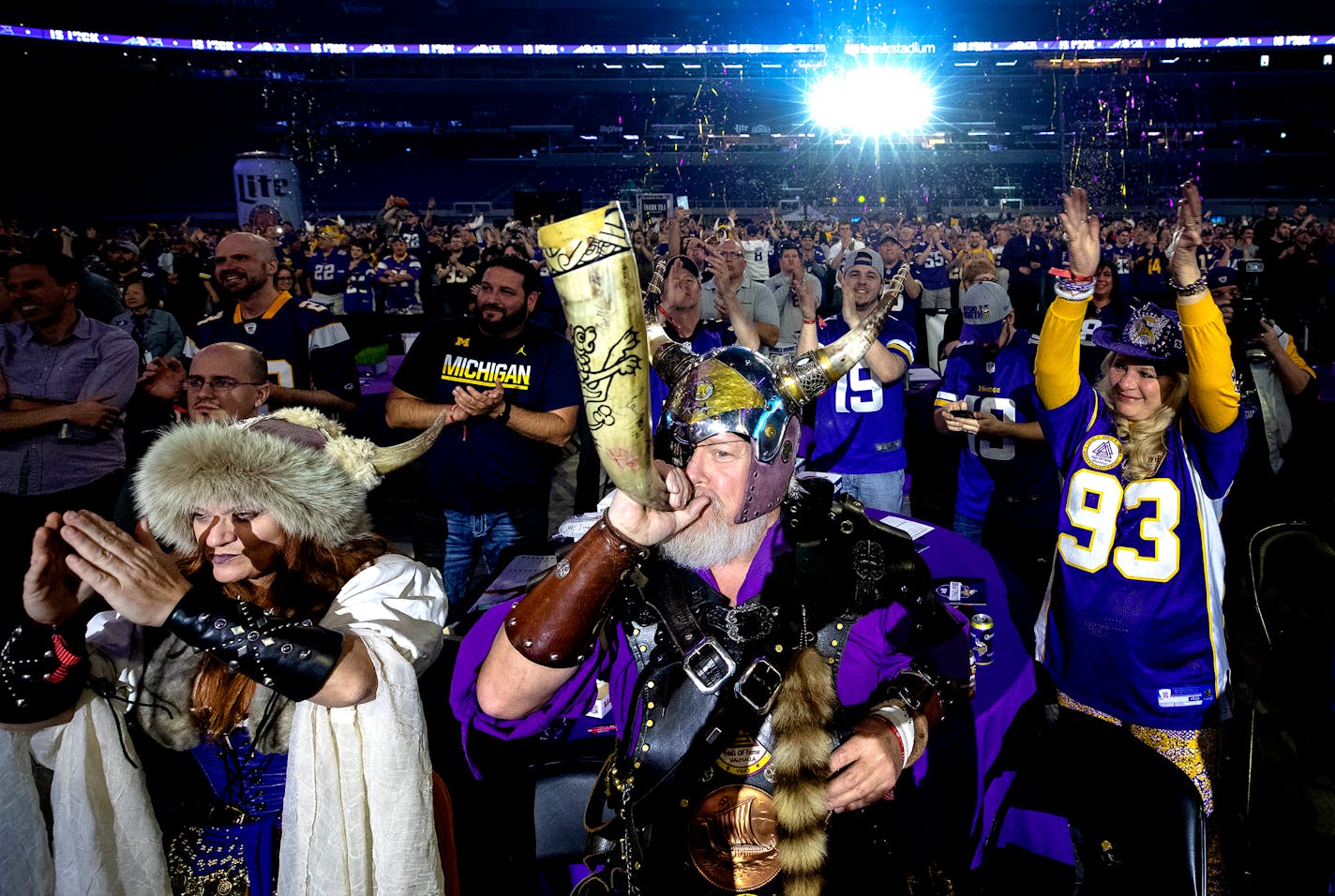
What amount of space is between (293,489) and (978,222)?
24642mm

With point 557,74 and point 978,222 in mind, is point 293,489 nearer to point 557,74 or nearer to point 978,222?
point 978,222

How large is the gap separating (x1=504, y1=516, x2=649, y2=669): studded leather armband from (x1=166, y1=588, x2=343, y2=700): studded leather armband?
518 millimetres

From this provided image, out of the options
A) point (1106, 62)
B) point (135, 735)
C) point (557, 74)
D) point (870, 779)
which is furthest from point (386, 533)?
point (1106, 62)

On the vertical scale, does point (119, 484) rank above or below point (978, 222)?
below

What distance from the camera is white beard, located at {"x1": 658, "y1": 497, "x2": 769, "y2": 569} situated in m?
2.12

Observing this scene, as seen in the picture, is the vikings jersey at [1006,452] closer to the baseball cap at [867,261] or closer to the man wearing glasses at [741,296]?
the baseball cap at [867,261]

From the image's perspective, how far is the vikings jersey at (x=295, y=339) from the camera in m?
4.83

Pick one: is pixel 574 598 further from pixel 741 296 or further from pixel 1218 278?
pixel 1218 278

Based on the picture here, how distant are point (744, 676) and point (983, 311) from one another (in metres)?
4.87

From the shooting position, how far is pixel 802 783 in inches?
73.4

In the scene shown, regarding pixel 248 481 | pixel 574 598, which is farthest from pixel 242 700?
pixel 574 598

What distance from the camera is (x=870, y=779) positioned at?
6.23 ft

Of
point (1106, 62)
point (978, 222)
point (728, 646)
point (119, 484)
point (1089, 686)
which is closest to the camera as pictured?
point (728, 646)

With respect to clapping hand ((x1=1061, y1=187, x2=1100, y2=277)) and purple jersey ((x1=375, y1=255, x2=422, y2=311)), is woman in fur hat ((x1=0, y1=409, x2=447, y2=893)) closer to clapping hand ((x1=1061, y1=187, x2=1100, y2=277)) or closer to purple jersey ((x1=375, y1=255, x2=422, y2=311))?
clapping hand ((x1=1061, y1=187, x2=1100, y2=277))
